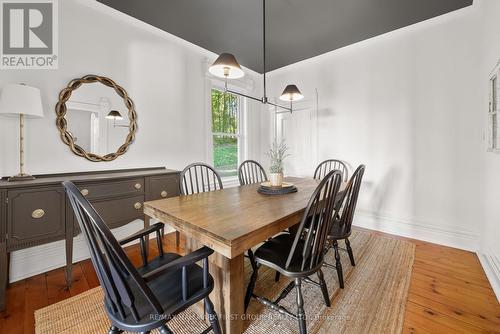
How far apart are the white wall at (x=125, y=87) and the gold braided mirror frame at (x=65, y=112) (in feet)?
0.17

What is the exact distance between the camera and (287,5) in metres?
2.41

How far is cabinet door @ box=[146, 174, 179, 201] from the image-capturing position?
2.34 metres

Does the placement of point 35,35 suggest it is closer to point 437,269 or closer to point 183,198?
point 183,198

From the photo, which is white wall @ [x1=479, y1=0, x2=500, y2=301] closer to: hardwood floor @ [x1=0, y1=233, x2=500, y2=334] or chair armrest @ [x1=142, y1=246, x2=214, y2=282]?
hardwood floor @ [x1=0, y1=233, x2=500, y2=334]

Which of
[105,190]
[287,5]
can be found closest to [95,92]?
[105,190]

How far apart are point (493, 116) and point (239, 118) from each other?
3270mm

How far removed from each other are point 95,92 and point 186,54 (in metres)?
1.36

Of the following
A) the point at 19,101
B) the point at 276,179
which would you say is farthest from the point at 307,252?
the point at 19,101

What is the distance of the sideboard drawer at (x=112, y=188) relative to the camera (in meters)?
1.91

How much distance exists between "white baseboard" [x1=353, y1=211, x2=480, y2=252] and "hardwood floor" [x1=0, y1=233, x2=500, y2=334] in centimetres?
18

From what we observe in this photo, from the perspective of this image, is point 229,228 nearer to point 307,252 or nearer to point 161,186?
point 307,252

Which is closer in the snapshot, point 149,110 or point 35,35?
point 35,35

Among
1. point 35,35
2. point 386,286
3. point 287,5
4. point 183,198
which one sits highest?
point 287,5

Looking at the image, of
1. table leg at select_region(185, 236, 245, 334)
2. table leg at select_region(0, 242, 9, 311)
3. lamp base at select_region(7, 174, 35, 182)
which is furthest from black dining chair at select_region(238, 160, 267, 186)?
table leg at select_region(0, 242, 9, 311)
